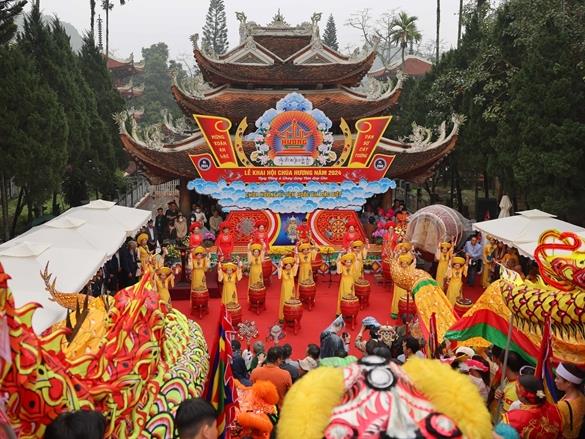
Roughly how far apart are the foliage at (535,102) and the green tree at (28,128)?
9629 mm

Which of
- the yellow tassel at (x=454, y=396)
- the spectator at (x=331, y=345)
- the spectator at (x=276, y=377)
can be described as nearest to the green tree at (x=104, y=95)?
the spectator at (x=331, y=345)

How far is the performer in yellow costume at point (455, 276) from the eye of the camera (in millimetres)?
9070

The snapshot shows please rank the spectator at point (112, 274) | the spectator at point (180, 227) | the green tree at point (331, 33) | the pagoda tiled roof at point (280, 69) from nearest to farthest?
1. the spectator at point (112, 274)
2. the spectator at point (180, 227)
3. the pagoda tiled roof at point (280, 69)
4. the green tree at point (331, 33)

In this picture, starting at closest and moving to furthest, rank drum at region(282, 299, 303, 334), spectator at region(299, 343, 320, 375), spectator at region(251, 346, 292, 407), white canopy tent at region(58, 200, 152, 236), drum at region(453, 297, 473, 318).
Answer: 1. spectator at region(251, 346, 292, 407)
2. spectator at region(299, 343, 320, 375)
3. drum at region(453, 297, 473, 318)
4. drum at region(282, 299, 303, 334)
5. white canopy tent at region(58, 200, 152, 236)

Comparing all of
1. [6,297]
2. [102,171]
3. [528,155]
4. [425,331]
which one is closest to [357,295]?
[425,331]

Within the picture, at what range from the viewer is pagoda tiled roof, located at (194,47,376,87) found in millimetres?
15195

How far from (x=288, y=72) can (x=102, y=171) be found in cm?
607

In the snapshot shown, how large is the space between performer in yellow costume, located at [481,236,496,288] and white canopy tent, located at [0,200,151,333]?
6.81 metres

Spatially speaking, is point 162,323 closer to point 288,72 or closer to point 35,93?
point 35,93

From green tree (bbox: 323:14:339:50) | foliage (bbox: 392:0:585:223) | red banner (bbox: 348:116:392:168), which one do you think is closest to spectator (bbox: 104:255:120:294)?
red banner (bbox: 348:116:392:168)

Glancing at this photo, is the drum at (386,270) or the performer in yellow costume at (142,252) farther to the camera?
the drum at (386,270)

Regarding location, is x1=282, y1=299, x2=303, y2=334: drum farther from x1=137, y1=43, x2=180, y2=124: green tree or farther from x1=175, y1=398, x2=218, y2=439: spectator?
x1=137, y1=43, x2=180, y2=124: green tree

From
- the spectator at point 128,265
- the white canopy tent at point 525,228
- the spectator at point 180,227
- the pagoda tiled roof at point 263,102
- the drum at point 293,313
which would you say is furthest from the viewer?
the pagoda tiled roof at point 263,102

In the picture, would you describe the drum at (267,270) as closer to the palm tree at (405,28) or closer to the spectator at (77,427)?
the spectator at (77,427)
